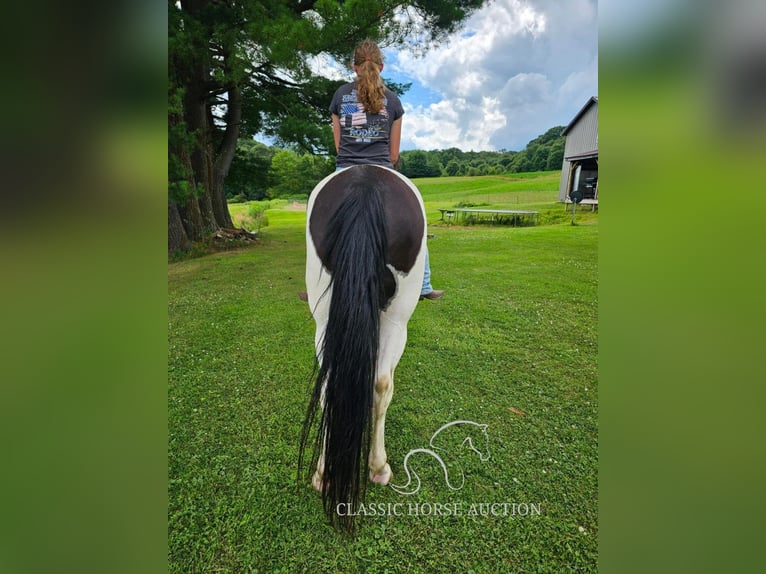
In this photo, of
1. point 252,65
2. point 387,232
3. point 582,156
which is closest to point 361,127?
point 387,232

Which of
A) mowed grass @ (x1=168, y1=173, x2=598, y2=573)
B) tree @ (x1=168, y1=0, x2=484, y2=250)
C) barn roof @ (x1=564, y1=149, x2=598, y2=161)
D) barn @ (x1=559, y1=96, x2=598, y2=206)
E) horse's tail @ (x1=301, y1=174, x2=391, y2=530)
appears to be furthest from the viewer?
barn roof @ (x1=564, y1=149, x2=598, y2=161)

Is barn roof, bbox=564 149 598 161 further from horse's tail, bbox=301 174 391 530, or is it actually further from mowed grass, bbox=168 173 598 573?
horse's tail, bbox=301 174 391 530

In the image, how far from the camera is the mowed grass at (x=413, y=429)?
1.26 metres

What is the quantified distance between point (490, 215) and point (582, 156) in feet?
9.93

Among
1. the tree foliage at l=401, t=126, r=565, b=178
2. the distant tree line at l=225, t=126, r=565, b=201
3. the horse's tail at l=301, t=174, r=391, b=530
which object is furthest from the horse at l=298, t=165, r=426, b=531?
the tree foliage at l=401, t=126, r=565, b=178

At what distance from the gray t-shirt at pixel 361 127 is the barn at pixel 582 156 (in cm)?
168

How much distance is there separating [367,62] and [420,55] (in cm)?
345

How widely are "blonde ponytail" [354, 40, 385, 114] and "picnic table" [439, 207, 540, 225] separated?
473 cm

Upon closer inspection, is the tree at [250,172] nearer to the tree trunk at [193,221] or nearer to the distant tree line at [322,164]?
the distant tree line at [322,164]

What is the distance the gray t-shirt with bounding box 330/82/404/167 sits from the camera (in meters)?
1.58
